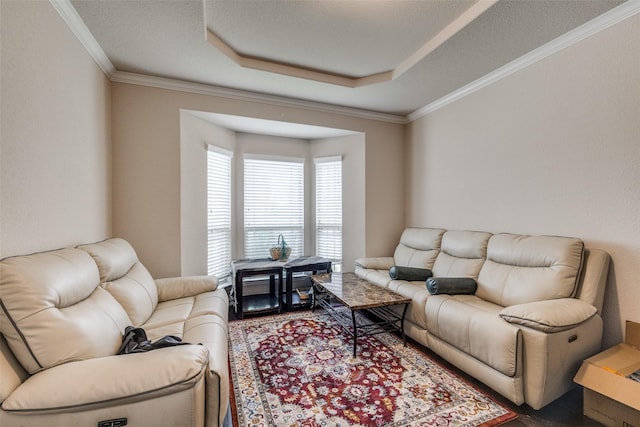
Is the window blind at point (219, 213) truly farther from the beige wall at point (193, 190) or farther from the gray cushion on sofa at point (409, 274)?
the gray cushion on sofa at point (409, 274)

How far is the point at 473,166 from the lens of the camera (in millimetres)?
3131

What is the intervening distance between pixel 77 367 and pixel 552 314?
2558 millimetres

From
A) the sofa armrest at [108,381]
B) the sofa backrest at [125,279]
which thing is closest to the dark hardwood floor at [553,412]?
the sofa armrest at [108,381]

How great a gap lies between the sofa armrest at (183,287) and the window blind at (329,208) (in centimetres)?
200

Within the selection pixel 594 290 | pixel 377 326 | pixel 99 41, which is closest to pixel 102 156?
pixel 99 41

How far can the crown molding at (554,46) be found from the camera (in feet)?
6.28

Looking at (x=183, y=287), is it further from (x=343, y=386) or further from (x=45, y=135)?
(x=343, y=386)

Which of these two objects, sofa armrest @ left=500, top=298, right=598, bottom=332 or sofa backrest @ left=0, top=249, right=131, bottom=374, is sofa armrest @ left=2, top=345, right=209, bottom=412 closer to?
sofa backrest @ left=0, top=249, right=131, bottom=374

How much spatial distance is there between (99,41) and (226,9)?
1174mm

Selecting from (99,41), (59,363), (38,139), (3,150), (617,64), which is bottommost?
(59,363)

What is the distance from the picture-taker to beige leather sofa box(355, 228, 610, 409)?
1665 millimetres

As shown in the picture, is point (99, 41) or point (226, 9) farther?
point (99, 41)

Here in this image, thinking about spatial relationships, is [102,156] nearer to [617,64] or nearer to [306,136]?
[306,136]

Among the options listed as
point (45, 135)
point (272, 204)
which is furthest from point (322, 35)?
point (272, 204)
